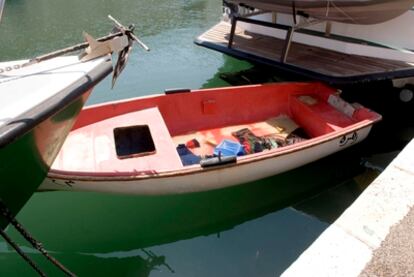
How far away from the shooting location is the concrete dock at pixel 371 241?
3621 millimetres

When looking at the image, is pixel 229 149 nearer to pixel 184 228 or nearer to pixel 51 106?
pixel 184 228

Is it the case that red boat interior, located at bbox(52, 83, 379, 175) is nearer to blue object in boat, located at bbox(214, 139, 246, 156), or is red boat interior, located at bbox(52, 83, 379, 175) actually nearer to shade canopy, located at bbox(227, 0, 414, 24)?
blue object in boat, located at bbox(214, 139, 246, 156)

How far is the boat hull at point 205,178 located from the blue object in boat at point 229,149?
660 millimetres

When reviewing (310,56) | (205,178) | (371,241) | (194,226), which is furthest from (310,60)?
(371,241)

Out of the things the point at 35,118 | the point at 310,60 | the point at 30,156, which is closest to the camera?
the point at 35,118

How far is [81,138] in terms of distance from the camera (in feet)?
20.3

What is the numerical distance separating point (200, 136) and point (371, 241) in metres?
4.21

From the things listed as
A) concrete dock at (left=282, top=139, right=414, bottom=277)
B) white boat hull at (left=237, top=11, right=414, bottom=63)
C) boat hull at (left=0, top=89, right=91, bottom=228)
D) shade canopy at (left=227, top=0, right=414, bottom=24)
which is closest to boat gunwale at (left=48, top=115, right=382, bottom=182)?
boat hull at (left=0, top=89, right=91, bottom=228)

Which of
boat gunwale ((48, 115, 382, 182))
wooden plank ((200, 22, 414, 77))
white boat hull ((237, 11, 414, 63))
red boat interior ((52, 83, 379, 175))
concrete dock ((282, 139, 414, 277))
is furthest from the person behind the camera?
white boat hull ((237, 11, 414, 63))

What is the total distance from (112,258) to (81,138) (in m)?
1.95

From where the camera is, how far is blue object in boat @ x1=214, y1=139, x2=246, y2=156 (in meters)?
6.72

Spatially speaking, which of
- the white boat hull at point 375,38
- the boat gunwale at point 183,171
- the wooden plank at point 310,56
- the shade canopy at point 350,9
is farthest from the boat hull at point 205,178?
the white boat hull at point 375,38

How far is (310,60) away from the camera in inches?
368

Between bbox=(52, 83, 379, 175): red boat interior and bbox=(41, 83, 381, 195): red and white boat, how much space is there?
17mm
